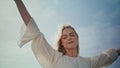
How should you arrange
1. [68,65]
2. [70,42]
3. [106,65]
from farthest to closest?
1. [106,65]
2. [70,42]
3. [68,65]

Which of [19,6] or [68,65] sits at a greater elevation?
[19,6]

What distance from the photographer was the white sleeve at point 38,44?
2.38m

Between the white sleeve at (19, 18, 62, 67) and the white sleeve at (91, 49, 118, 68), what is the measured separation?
0.58 metres

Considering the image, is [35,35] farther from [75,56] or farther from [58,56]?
[75,56]

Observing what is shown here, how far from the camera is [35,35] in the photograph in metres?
2.38

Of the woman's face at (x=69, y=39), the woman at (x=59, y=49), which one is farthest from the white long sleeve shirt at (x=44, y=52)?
the woman's face at (x=69, y=39)

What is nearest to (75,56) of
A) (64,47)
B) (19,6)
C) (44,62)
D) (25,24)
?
(64,47)

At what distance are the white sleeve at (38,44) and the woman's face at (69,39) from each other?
24cm

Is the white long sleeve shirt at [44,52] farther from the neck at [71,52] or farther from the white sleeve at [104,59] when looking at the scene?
the white sleeve at [104,59]

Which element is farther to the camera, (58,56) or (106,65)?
(106,65)

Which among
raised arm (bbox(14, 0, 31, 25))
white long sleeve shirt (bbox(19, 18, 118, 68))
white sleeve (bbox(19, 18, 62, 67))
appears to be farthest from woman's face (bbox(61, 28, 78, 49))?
raised arm (bbox(14, 0, 31, 25))

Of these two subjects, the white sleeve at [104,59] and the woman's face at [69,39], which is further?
the white sleeve at [104,59]

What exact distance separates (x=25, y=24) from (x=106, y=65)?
118 centimetres

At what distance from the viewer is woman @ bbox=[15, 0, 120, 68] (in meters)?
2.38
